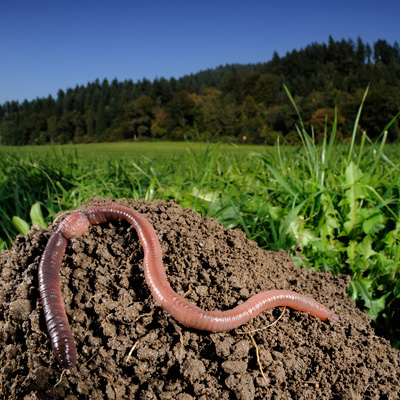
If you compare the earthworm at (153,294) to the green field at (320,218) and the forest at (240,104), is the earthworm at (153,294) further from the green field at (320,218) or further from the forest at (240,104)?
the forest at (240,104)

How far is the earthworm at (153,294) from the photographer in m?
1.96

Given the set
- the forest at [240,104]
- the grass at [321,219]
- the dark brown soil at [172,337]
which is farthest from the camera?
the forest at [240,104]

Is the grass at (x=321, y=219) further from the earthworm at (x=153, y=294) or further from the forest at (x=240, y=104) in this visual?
the forest at (x=240, y=104)

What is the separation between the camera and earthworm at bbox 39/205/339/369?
1.96 meters

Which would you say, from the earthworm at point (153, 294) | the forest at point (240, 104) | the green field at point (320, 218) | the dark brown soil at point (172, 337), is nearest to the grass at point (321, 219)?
the green field at point (320, 218)

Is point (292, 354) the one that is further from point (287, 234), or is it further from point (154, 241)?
point (287, 234)

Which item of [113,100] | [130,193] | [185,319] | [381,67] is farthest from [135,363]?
[381,67]

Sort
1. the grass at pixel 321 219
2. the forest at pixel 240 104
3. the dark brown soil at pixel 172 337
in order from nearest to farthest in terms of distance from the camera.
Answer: the dark brown soil at pixel 172 337 → the grass at pixel 321 219 → the forest at pixel 240 104

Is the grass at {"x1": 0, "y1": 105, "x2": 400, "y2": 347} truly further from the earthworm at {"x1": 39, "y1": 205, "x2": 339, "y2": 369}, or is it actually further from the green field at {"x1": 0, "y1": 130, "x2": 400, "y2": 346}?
the earthworm at {"x1": 39, "y1": 205, "x2": 339, "y2": 369}

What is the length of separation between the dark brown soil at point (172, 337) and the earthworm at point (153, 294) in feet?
0.21

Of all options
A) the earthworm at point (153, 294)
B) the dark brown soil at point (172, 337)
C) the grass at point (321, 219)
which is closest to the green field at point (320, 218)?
the grass at point (321, 219)

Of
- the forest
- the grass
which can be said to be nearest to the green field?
the grass

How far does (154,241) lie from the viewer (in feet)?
7.43

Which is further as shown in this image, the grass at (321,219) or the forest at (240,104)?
the forest at (240,104)
